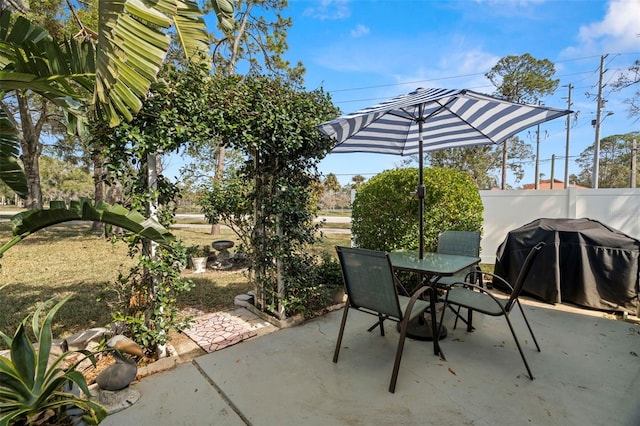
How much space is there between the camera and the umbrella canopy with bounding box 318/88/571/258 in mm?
2727

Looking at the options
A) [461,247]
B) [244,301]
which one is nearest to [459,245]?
[461,247]

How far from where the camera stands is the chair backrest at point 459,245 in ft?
12.4

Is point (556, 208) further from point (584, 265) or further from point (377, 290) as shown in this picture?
point (377, 290)

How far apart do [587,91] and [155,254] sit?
2044 centimetres

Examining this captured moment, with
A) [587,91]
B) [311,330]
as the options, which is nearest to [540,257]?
[311,330]

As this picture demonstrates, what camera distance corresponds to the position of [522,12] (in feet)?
18.1

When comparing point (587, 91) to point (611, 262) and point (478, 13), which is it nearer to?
point (478, 13)

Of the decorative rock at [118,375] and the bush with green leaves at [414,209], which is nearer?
the decorative rock at [118,375]

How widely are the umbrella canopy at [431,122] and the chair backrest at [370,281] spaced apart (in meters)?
1.10

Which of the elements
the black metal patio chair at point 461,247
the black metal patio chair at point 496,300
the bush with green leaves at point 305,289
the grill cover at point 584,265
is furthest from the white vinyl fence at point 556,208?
the bush with green leaves at point 305,289

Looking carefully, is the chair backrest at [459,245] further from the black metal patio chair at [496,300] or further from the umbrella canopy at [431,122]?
the umbrella canopy at [431,122]

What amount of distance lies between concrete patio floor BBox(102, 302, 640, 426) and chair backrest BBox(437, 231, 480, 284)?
746mm

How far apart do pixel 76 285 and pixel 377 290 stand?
5611 millimetres

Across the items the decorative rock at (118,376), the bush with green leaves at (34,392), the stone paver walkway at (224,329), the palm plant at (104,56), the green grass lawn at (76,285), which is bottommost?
the green grass lawn at (76,285)
